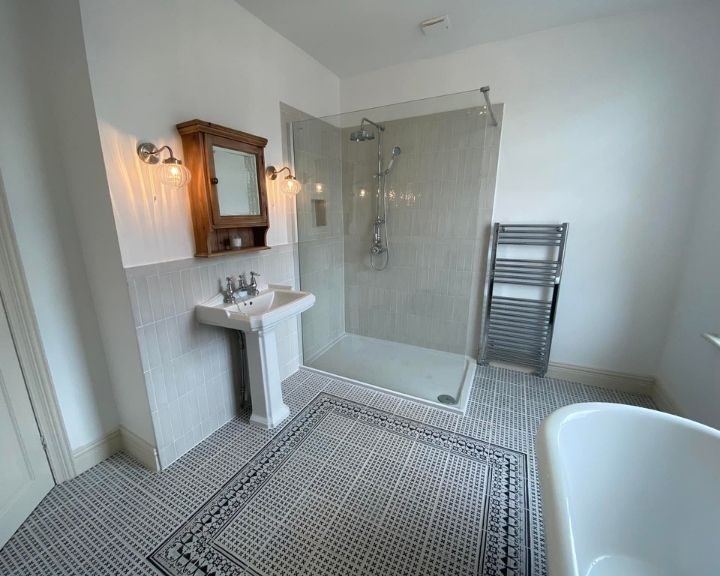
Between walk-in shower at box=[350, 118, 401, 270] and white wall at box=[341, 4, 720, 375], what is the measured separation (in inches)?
21.8

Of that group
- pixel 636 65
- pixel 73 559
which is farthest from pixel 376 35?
pixel 73 559

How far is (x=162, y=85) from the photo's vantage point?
1.54m

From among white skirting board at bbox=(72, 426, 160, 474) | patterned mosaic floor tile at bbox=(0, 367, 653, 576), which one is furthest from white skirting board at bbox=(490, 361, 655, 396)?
Result: white skirting board at bbox=(72, 426, 160, 474)

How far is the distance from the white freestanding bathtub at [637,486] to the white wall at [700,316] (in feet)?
2.91

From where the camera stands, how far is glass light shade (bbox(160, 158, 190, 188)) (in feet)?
4.90

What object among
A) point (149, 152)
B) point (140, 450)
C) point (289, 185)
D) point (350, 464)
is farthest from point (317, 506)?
point (289, 185)

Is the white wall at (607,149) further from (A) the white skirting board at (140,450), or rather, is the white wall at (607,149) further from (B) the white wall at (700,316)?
(A) the white skirting board at (140,450)

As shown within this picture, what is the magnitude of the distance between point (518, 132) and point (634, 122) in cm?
71

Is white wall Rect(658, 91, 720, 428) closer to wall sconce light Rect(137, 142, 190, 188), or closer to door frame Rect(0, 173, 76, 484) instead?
wall sconce light Rect(137, 142, 190, 188)

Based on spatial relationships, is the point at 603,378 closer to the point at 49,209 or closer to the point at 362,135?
the point at 362,135

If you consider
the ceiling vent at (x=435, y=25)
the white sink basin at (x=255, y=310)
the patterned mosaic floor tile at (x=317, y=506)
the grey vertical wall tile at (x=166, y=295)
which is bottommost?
the patterned mosaic floor tile at (x=317, y=506)

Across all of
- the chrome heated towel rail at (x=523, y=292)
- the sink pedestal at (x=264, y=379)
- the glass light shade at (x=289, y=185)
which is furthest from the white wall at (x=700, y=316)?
the glass light shade at (x=289, y=185)

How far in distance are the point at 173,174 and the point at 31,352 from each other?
3.64ft

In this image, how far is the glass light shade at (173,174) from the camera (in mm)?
1493
